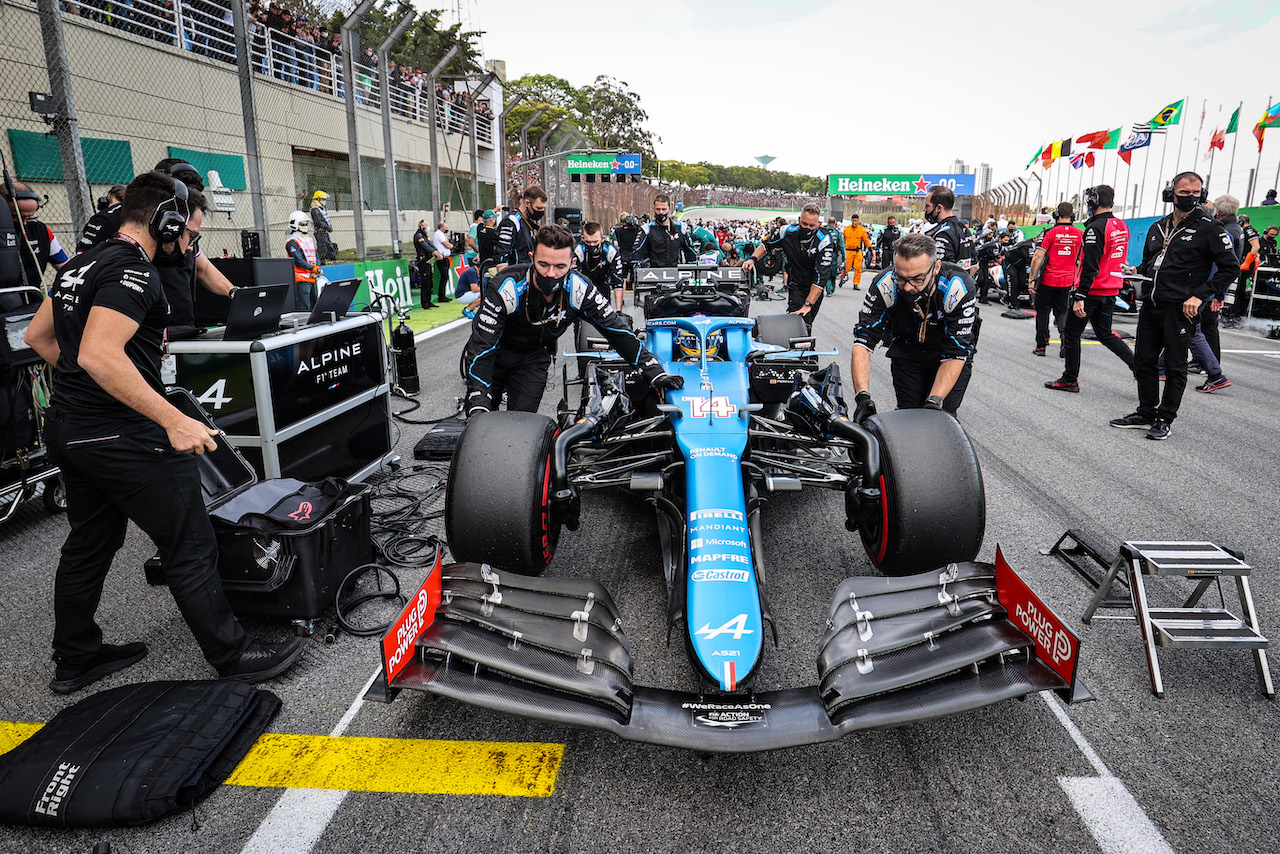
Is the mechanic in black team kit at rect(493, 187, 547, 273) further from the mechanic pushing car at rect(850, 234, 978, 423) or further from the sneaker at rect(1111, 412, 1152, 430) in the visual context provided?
the sneaker at rect(1111, 412, 1152, 430)

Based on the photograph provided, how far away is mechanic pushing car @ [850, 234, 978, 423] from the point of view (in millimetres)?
3951

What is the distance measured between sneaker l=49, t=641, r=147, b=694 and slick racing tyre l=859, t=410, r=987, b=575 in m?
2.92

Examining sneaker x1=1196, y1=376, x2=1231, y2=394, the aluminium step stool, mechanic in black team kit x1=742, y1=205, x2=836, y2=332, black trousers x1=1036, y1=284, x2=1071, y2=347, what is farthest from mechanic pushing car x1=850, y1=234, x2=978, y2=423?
black trousers x1=1036, y1=284, x2=1071, y2=347

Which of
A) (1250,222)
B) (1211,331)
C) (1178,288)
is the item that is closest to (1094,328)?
(1211,331)

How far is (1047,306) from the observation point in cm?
941

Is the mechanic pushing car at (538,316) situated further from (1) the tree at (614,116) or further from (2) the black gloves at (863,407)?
(1) the tree at (614,116)

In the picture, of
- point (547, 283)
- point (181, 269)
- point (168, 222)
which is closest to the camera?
point (168, 222)

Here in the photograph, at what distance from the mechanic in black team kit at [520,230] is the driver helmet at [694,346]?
13.0 ft

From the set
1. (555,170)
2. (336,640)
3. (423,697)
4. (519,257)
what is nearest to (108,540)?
(336,640)

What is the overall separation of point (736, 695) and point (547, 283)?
2.64 m

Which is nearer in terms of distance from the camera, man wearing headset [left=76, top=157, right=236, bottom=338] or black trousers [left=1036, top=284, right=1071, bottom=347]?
man wearing headset [left=76, top=157, right=236, bottom=338]

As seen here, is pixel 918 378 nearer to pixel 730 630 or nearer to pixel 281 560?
pixel 730 630

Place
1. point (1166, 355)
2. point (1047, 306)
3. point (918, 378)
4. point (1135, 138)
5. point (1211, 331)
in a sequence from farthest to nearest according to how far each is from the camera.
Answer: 1. point (1135, 138)
2. point (1047, 306)
3. point (1211, 331)
4. point (1166, 355)
5. point (918, 378)

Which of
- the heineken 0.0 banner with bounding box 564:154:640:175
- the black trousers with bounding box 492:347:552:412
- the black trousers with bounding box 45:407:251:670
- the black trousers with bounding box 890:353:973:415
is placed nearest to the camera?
the black trousers with bounding box 45:407:251:670
